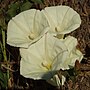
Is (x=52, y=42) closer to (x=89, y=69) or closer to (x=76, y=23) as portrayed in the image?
(x=76, y=23)

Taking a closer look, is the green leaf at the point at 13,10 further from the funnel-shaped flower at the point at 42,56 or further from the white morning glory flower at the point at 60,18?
the funnel-shaped flower at the point at 42,56

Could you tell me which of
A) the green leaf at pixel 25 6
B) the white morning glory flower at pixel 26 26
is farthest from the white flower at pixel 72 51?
the green leaf at pixel 25 6

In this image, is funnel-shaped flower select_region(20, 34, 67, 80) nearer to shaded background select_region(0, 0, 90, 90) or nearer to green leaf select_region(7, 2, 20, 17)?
shaded background select_region(0, 0, 90, 90)

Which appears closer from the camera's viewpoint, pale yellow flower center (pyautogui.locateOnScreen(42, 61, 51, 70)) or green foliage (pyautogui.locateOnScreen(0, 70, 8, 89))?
pale yellow flower center (pyautogui.locateOnScreen(42, 61, 51, 70))

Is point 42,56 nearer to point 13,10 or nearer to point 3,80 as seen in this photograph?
point 3,80

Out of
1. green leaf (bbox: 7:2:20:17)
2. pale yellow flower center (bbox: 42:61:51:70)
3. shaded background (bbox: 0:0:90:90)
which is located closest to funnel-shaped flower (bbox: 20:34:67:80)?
pale yellow flower center (bbox: 42:61:51:70)

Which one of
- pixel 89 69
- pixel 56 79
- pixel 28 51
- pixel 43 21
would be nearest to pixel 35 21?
pixel 43 21
